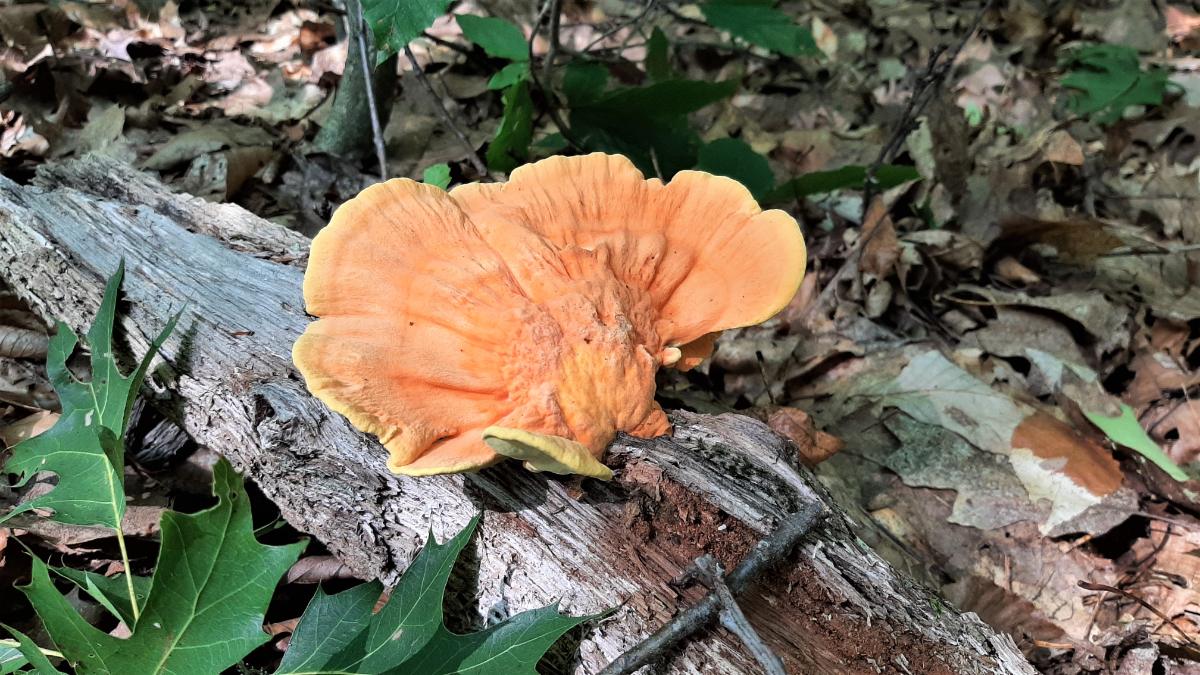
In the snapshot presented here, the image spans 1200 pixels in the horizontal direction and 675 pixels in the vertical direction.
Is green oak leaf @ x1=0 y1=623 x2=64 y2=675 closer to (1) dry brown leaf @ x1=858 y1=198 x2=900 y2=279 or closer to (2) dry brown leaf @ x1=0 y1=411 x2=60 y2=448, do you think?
(2) dry brown leaf @ x1=0 y1=411 x2=60 y2=448

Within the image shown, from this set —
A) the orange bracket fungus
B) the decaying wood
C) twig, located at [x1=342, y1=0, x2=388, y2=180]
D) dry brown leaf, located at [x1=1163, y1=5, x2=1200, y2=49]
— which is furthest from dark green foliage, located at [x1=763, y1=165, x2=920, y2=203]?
dry brown leaf, located at [x1=1163, y1=5, x2=1200, y2=49]

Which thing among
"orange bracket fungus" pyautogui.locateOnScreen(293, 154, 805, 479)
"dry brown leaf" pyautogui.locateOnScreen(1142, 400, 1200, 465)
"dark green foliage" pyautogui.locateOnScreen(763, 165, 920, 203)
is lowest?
"dry brown leaf" pyautogui.locateOnScreen(1142, 400, 1200, 465)

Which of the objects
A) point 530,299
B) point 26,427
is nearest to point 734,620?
point 530,299

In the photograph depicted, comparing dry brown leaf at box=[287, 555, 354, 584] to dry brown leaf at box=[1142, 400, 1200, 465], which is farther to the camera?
dry brown leaf at box=[1142, 400, 1200, 465]

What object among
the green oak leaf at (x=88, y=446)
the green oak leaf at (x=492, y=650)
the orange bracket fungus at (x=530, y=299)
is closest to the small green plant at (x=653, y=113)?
the orange bracket fungus at (x=530, y=299)

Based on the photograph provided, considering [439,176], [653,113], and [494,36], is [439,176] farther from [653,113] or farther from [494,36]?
[653,113]
